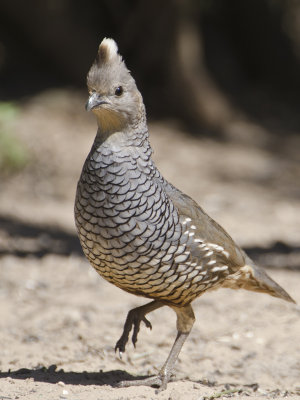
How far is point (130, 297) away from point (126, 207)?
9.07 ft

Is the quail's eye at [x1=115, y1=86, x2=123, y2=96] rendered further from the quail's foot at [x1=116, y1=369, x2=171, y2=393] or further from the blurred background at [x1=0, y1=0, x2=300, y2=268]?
the blurred background at [x1=0, y1=0, x2=300, y2=268]

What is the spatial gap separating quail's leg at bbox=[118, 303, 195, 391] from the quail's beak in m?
1.37

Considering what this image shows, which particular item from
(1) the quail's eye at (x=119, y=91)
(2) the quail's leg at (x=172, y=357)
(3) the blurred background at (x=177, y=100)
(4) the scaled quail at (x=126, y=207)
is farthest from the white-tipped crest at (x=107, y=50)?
(3) the blurred background at (x=177, y=100)

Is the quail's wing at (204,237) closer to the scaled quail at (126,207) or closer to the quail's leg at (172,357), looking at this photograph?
the scaled quail at (126,207)

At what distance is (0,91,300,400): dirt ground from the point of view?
4641 millimetres

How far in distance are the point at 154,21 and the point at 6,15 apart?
114 inches

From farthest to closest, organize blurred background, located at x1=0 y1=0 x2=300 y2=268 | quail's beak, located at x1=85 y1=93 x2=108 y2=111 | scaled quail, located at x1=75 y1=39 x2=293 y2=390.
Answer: blurred background, located at x1=0 y1=0 x2=300 y2=268 → scaled quail, located at x1=75 y1=39 x2=293 y2=390 → quail's beak, located at x1=85 y1=93 x2=108 y2=111

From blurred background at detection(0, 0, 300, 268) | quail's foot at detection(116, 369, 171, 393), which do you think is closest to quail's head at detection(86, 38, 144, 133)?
quail's foot at detection(116, 369, 171, 393)

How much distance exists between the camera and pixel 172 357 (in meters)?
4.35

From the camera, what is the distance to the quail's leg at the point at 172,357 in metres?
4.25

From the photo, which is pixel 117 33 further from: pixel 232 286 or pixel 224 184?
pixel 232 286

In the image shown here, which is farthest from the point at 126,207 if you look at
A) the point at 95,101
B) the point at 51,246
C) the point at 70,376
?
the point at 51,246

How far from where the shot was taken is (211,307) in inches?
249

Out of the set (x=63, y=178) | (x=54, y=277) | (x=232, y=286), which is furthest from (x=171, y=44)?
(x=232, y=286)
